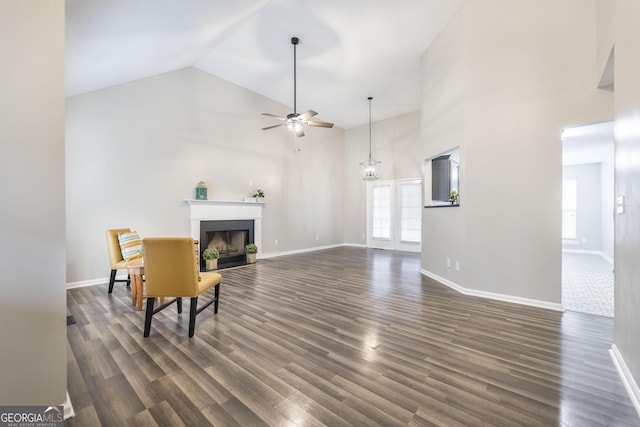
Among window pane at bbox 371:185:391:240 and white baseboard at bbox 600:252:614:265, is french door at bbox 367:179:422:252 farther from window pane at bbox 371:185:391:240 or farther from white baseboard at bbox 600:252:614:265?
white baseboard at bbox 600:252:614:265

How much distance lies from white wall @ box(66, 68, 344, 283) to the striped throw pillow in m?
0.81

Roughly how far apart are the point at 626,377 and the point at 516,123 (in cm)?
271

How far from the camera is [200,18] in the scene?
3.44 m

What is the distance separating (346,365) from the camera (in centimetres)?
199

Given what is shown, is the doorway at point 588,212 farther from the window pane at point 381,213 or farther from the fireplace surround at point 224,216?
the fireplace surround at point 224,216

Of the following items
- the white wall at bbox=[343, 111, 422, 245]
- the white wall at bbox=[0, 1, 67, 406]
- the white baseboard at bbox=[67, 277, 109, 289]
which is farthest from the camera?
the white wall at bbox=[343, 111, 422, 245]

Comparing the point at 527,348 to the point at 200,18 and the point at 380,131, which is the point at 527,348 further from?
the point at 380,131

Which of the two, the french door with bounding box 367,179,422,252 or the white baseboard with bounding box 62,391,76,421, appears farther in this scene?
the french door with bounding box 367,179,422,252

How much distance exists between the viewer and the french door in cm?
779

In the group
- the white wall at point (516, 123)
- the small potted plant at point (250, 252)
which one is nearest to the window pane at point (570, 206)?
the white wall at point (516, 123)

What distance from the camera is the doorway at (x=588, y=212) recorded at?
4.56 meters

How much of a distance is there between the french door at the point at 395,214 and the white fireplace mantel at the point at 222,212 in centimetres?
379

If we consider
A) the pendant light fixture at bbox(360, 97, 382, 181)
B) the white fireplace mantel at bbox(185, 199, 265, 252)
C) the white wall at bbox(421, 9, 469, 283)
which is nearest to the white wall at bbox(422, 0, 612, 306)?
the white wall at bbox(421, 9, 469, 283)

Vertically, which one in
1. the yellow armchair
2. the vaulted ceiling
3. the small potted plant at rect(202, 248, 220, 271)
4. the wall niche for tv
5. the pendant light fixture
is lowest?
the small potted plant at rect(202, 248, 220, 271)
